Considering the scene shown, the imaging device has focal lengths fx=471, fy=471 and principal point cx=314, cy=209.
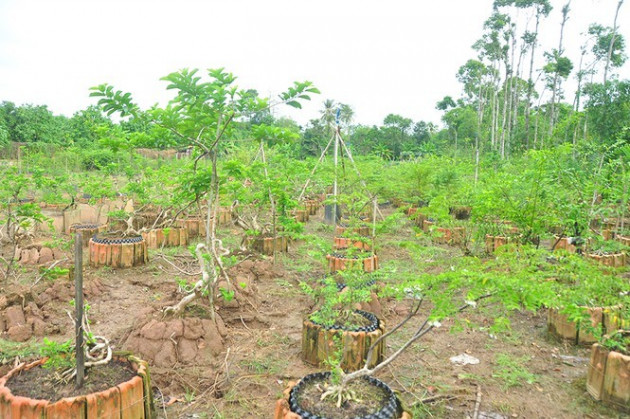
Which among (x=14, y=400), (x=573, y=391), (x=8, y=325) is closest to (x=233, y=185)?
(x=8, y=325)

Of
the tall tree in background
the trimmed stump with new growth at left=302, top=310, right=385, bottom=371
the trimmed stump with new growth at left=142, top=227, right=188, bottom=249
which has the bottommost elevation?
the trimmed stump with new growth at left=302, top=310, right=385, bottom=371

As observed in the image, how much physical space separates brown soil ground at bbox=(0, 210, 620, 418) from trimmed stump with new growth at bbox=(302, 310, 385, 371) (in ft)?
0.51

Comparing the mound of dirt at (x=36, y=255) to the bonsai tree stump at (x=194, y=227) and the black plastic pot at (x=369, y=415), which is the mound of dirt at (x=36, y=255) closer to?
the bonsai tree stump at (x=194, y=227)

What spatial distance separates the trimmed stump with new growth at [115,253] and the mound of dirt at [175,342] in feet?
10.9

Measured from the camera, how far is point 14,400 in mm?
3084

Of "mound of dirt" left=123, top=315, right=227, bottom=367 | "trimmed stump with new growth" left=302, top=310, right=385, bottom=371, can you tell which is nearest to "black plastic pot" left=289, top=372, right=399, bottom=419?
"trimmed stump with new growth" left=302, top=310, right=385, bottom=371

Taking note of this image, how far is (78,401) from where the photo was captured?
10.1ft

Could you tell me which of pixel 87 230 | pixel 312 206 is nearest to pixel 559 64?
pixel 312 206

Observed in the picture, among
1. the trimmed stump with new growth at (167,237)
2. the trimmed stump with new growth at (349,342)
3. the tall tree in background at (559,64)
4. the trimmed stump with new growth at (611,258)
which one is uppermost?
the tall tree in background at (559,64)

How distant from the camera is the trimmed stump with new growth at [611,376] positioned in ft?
12.8

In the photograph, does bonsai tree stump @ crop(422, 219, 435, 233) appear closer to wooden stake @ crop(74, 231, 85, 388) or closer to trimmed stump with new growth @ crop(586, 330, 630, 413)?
trimmed stump with new growth @ crop(586, 330, 630, 413)

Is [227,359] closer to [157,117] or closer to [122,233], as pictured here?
[157,117]

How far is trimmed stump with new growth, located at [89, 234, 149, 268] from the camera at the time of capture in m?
7.97

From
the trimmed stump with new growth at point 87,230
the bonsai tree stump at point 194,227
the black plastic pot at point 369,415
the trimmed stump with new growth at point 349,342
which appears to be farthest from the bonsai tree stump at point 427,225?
the black plastic pot at point 369,415
